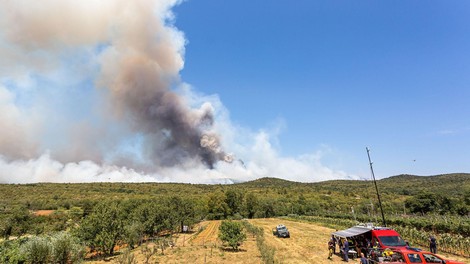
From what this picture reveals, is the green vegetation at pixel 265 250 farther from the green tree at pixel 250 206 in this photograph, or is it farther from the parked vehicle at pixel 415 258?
the green tree at pixel 250 206

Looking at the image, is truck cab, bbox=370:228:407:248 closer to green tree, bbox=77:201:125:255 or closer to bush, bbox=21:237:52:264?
bush, bbox=21:237:52:264

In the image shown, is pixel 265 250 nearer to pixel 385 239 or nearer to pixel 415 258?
pixel 385 239

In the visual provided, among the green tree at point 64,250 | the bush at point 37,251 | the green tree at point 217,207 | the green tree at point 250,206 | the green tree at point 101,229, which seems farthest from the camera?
the green tree at point 250,206

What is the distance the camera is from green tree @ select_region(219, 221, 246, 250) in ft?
111

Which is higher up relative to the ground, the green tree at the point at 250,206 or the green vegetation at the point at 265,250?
the green tree at the point at 250,206

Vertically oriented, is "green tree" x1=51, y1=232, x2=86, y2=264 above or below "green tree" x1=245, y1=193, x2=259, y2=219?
below

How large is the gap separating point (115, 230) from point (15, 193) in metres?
118

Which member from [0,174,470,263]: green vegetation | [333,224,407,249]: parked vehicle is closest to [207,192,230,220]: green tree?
[0,174,470,263]: green vegetation

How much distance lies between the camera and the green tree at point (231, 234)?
1332 inches

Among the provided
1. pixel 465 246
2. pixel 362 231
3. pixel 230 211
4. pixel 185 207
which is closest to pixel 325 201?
pixel 230 211

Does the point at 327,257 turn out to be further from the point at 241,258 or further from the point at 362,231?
the point at 241,258

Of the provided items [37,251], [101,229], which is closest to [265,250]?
[37,251]

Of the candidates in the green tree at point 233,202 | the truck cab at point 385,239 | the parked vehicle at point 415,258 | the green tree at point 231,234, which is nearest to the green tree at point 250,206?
the green tree at point 233,202

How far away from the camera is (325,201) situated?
125 meters
